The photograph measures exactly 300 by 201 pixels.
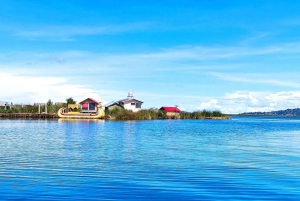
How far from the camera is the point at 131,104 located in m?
101

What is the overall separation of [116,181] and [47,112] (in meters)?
87.2

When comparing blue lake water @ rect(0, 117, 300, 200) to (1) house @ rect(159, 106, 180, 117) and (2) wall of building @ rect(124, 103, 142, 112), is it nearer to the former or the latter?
(2) wall of building @ rect(124, 103, 142, 112)

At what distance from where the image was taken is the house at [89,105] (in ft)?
311

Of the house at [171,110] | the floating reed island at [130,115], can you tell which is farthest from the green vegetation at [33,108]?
the house at [171,110]

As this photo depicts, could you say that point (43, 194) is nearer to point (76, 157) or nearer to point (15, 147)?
point (76, 157)

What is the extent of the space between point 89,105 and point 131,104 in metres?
10.8

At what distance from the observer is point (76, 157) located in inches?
860

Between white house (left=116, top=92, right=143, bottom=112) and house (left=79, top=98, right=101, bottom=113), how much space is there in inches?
297

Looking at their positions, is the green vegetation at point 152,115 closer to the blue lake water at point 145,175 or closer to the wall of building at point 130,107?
the wall of building at point 130,107

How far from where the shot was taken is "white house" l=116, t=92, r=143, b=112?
100000mm

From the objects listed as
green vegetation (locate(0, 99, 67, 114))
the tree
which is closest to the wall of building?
the tree

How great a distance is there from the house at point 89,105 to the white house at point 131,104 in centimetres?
755

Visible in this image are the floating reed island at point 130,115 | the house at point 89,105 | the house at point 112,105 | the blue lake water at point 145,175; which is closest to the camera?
the blue lake water at point 145,175

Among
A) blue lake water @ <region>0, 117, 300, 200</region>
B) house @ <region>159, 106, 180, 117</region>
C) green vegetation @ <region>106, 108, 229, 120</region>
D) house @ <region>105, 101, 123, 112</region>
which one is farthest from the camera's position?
house @ <region>159, 106, 180, 117</region>
